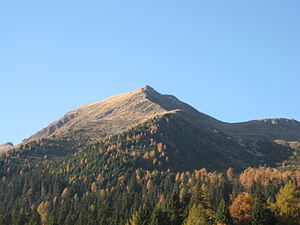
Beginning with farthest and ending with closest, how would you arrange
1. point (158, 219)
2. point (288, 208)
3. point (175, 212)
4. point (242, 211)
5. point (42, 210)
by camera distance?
point (42, 210) → point (242, 211) → point (175, 212) → point (288, 208) → point (158, 219)

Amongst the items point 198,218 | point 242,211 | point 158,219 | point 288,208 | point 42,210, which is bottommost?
Result: point 42,210

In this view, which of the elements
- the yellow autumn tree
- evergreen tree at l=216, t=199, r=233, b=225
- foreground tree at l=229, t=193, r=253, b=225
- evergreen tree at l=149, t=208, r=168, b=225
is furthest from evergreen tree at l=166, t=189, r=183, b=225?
the yellow autumn tree

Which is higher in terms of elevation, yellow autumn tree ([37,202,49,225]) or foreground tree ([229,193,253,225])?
foreground tree ([229,193,253,225])

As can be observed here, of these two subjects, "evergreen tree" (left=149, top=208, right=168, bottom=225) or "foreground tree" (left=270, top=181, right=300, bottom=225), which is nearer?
"evergreen tree" (left=149, top=208, right=168, bottom=225)

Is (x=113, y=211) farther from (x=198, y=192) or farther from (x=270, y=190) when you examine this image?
(x=270, y=190)

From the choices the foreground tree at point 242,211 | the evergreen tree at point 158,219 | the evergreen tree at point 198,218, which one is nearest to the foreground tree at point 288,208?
the foreground tree at point 242,211

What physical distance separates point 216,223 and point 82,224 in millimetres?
64444

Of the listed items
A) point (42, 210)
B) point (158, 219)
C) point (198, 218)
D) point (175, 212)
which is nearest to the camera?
Answer: point (198, 218)

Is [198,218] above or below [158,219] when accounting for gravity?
above

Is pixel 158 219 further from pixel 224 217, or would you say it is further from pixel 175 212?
pixel 224 217

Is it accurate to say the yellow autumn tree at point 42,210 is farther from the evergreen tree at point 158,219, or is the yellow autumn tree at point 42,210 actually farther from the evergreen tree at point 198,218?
A: the evergreen tree at point 198,218

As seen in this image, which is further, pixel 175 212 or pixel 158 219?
pixel 175 212

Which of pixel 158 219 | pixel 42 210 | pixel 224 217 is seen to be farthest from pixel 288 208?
pixel 42 210

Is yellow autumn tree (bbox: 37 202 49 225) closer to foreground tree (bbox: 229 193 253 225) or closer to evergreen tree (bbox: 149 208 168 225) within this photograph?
evergreen tree (bbox: 149 208 168 225)
